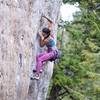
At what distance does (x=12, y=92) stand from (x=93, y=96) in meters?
12.3

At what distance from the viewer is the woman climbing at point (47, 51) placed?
457 inches

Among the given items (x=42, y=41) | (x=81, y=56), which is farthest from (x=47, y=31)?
(x=81, y=56)

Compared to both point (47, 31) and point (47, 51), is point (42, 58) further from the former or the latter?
point (47, 31)

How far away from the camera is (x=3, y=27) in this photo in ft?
27.3

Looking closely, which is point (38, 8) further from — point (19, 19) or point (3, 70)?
point (3, 70)

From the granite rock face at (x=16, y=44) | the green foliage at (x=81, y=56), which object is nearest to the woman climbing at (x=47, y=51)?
the granite rock face at (x=16, y=44)

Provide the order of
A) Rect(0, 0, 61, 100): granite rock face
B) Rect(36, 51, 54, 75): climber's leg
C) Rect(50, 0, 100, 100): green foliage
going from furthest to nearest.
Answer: Rect(50, 0, 100, 100): green foliage → Rect(36, 51, 54, 75): climber's leg → Rect(0, 0, 61, 100): granite rock face

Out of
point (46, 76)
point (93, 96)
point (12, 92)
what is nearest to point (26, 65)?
point (12, 92)

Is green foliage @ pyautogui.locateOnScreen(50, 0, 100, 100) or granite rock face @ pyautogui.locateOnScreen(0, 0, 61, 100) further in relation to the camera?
green foliage @ pyautogui.locateOnScreen(50, 0, 100, 100)

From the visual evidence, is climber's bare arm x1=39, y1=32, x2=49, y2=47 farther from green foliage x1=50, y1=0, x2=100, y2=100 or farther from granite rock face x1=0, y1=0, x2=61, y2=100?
green foliage x1=50, y1=0, x2=100, y2=100

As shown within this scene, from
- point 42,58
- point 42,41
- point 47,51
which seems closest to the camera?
point 42,41

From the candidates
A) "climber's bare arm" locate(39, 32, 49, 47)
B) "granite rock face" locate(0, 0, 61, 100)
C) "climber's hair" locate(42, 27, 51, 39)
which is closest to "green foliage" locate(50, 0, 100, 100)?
"climber's bare arm" locate(39, 32, 49, 47)

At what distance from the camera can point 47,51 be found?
39.9 ft

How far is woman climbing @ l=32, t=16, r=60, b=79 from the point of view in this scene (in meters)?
11.6
